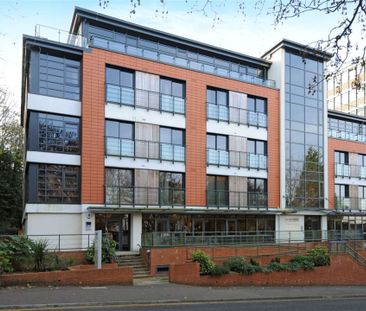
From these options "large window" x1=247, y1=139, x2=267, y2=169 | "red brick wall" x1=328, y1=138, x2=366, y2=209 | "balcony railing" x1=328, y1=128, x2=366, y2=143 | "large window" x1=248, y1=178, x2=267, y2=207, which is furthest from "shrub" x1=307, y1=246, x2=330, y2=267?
"balcony railing" x1=328, y1=128, x2=366, y2=143

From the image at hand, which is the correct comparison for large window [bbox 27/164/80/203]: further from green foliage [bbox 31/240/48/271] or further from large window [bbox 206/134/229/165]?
large window [bbox 206/134/229/165]

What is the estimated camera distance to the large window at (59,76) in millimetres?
24953

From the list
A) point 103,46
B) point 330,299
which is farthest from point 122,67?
point 330,299

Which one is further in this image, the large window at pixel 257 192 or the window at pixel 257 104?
the window at pixel 257 104

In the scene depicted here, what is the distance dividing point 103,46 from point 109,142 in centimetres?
533

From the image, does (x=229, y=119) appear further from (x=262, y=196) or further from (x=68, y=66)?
(x=68, y=66)

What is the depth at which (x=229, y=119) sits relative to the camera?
31156 millimetres

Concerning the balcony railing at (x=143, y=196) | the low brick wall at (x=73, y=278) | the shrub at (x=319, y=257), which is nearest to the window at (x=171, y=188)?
the balcony railing at (x=143, y=196)

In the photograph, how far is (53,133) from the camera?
24984mm

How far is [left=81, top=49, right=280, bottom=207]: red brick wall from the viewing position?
25750mm

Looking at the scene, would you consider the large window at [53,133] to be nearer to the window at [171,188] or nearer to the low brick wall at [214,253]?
the window at [171,188]

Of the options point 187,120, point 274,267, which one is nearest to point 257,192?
point 187,120

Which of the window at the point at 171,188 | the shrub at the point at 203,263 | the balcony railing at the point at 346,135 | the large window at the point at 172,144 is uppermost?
the balcony railing at the point at 346,135

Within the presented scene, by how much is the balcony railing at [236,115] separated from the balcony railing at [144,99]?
229 cm
